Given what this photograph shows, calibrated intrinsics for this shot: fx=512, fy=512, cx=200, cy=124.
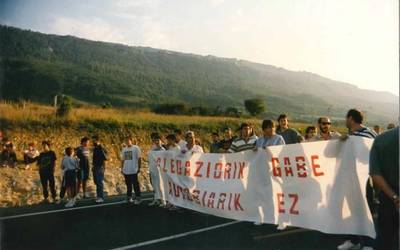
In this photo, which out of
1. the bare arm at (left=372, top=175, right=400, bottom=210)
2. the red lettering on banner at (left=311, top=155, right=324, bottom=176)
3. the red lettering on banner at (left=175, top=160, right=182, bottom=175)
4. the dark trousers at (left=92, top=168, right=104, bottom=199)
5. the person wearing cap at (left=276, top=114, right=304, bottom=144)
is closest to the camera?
the bare arm at (left=372, top=175, right=400, bottom=210)

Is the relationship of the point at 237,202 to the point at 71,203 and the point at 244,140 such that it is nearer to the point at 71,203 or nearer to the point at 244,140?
the point at 244,140

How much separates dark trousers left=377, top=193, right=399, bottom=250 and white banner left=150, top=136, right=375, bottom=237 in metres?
2.03

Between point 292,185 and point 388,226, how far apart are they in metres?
3.07

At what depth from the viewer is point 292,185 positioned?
8.16 m

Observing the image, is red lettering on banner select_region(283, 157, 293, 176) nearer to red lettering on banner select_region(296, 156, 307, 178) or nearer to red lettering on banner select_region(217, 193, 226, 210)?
red lettering on banner select_region(296, 156, 307, 178)

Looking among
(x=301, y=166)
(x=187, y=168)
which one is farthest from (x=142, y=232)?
(x=301, y=166)

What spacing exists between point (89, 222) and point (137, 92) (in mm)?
128345

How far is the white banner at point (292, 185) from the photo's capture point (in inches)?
291

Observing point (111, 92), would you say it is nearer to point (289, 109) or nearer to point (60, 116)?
point (289, 109)

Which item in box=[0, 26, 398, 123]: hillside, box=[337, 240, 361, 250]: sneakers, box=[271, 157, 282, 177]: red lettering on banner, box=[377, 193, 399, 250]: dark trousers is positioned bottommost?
box=[337, 240, 361, 250]: sneakers

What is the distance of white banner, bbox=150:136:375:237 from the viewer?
291 inches

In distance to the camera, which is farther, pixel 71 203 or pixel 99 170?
pixel 99 170

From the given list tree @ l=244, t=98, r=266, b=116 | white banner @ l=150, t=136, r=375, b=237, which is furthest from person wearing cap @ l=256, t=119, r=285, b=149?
tree @ l=244, t=98, r=266, b=116

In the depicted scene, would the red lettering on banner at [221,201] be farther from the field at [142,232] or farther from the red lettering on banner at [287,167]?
the red lettering on banner at [287,167]
